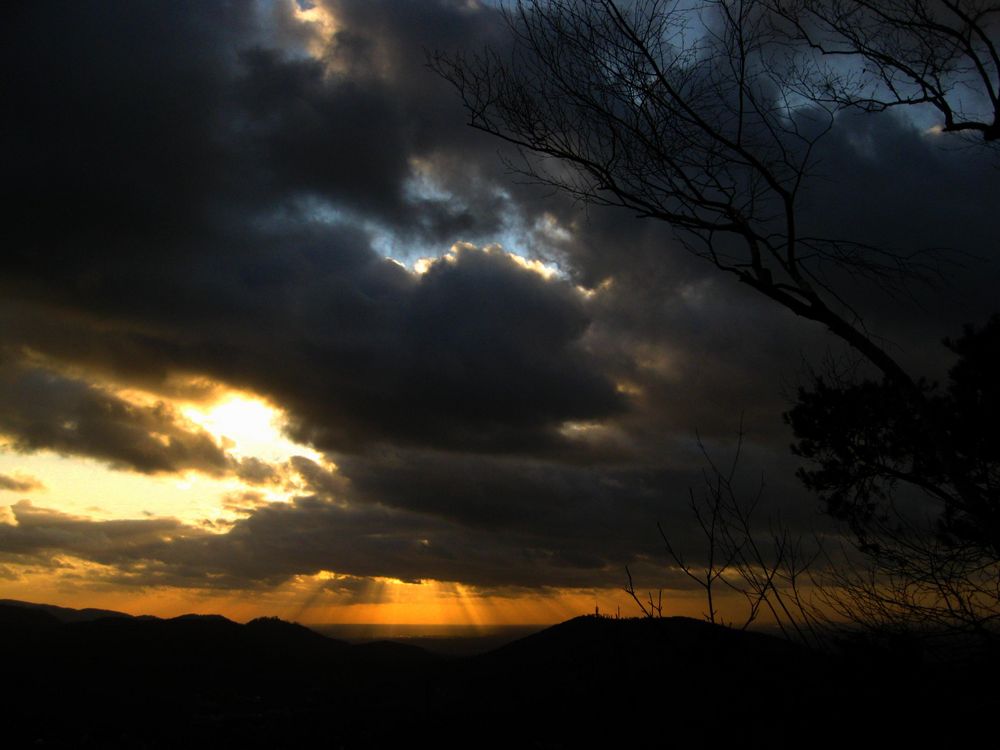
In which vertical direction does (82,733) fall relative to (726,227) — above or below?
below

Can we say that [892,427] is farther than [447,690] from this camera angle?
No

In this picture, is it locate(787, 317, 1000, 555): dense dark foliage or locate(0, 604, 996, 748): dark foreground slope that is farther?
locate(787, 317, 1000, 555): dense dark foliage

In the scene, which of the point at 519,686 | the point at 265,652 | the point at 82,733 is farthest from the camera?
the point at 265,652

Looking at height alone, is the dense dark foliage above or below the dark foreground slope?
above

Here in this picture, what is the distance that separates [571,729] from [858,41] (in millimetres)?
33939

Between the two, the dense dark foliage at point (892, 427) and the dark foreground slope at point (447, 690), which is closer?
the dark foreground slope at point (447, 690)

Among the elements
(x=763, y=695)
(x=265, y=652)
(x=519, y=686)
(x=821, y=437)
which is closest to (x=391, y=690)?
(x=519, y=686)

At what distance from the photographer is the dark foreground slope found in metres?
4.03

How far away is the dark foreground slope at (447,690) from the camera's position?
4.03m

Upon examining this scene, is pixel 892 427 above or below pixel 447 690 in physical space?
above

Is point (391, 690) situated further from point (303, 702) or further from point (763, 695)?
point (763, 695)

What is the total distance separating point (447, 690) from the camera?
187ft

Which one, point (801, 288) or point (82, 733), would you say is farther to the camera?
point (82, 733)

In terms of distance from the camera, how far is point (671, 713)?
6.47 metres
